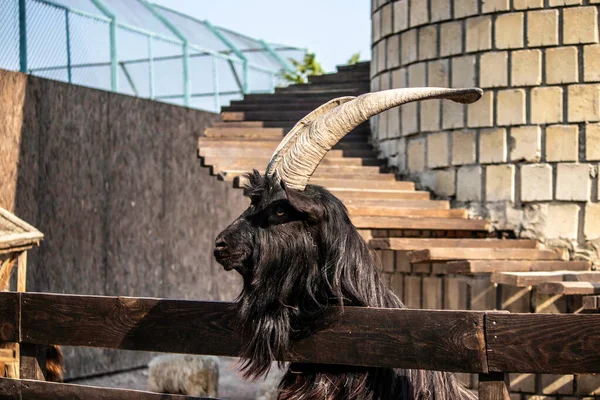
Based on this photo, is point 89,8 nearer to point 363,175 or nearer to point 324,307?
point 363,175

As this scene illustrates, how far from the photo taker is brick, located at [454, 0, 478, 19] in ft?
28.4

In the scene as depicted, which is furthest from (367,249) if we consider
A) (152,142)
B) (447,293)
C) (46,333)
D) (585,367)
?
(152,142)

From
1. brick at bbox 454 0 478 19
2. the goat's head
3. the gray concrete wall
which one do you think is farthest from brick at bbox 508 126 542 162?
the goat's head

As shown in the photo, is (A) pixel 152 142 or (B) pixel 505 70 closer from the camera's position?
(B) pixel 505 70

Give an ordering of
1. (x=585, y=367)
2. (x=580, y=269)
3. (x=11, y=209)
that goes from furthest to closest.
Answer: (x=11, y=209)
(x=580, y=269)
(x=585, y=367)

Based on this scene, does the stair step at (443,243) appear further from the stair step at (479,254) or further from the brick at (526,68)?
the brick at (526,68)

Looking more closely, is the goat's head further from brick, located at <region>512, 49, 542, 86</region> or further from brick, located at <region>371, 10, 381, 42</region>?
brick, located at <region>371, 10, 381, 42</region>

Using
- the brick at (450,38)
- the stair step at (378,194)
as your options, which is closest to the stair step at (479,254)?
the stair step at (378,194)

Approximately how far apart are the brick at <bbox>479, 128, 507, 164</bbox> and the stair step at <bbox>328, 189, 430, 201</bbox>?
715 millimetres

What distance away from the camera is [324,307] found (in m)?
3.51

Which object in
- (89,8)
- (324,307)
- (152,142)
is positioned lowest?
(324,307)

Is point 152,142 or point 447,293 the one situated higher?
point 152,142

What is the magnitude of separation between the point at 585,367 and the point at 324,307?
0.99 meters

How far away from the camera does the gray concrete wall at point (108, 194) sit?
9.35 m
